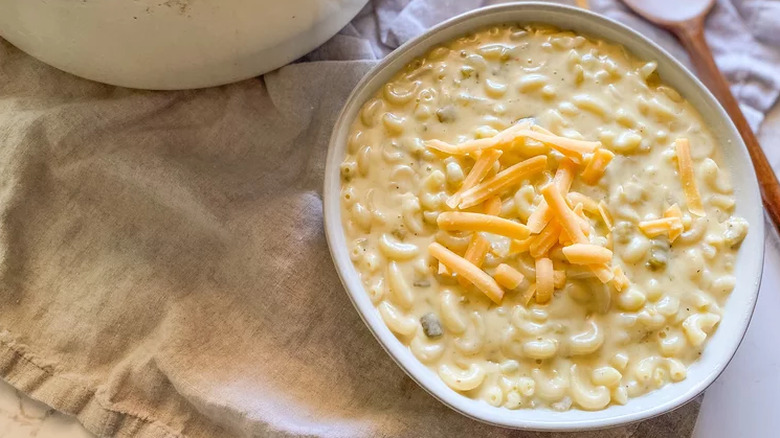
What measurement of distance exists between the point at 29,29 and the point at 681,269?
41.7 inches

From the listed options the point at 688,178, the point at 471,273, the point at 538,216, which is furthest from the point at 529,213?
the point at 688,178

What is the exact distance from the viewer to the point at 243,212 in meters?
1.41

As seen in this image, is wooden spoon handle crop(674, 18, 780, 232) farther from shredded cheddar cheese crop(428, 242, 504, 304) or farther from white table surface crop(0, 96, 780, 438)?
shredded cheddar cheese crop(428, 242, 504, 304)

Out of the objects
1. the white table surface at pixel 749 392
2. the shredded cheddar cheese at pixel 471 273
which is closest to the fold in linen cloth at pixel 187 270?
the white table surface at pixel 749 392

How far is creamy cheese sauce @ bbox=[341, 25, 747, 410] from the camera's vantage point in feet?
4.06

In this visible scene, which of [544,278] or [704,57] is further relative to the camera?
[704,57]

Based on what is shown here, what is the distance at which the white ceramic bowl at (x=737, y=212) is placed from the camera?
47.3 inches

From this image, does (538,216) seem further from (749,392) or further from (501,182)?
(749,392)

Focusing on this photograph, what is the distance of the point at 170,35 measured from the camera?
1.17 meters

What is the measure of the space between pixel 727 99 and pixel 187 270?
40.2 inches

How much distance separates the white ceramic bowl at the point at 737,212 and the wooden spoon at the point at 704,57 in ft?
0.45

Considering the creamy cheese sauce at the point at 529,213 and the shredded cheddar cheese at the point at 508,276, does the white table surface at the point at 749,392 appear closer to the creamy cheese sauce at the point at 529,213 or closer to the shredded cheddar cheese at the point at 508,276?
the creamy cheese sauce at the point at 529,213

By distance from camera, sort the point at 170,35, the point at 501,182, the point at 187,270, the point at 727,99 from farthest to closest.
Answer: the point at 727,99 < the point at 187,270 < the point at 501,182 < the point at 170,35

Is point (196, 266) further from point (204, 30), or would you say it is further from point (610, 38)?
point (610, 38)
